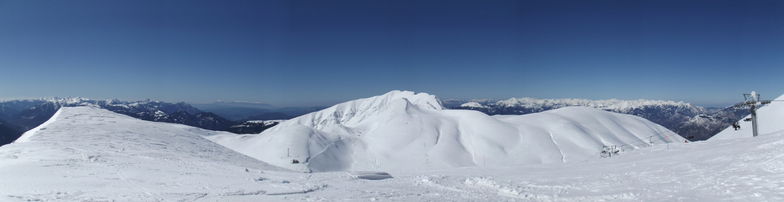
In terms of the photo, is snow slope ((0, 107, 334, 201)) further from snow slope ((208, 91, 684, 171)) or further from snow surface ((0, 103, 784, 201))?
snow slope ((208, 91, 684, 171))

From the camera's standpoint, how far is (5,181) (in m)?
16.8

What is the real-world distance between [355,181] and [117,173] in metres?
12.1

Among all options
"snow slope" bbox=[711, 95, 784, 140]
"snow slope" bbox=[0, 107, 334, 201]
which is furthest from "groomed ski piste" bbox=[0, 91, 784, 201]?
"snow slope" bbox=[711, 95, 784, 140]

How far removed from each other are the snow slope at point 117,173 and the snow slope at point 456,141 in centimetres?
7739

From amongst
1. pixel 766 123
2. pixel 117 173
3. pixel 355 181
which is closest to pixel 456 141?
pixel 766 123

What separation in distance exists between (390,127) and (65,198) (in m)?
150

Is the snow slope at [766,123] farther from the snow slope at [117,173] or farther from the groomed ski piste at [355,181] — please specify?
the snow slope at [117,173]

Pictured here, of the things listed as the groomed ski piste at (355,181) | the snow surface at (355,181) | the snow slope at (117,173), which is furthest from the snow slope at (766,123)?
the snow slope at (117,173)

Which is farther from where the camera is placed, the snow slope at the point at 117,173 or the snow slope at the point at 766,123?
the snow slope at the point at 766,123

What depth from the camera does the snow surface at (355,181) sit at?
1625 centimetres

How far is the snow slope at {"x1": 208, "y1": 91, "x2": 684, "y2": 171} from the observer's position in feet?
400

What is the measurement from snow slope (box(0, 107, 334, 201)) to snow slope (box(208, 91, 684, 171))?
77.4 meters

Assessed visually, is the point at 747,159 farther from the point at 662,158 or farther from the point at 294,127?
the point at 294,127

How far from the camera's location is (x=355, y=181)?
23469 mm
